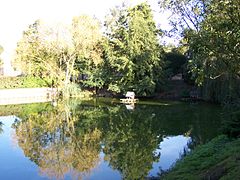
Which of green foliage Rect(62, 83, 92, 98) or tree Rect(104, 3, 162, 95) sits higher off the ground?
tree Rect(104, 3, 162, 95)

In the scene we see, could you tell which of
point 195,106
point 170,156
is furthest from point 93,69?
point 170,156

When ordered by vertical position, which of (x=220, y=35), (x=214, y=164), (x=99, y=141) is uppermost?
(x=220, y=35)

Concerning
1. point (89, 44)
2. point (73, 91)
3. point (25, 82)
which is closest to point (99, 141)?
point (89, 44)

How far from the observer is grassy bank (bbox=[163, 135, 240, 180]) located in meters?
5.59

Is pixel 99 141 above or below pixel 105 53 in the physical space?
below

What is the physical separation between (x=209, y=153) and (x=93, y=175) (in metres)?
3.51

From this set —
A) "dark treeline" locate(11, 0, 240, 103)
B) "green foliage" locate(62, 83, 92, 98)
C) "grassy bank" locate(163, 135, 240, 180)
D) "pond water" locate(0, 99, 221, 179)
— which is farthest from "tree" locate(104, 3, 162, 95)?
"grassy bank" locate(163, 135, 240, 180)

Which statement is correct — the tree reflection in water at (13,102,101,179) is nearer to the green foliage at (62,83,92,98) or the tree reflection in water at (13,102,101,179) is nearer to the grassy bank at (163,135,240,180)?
the grassy bank at (163,135,240,180)

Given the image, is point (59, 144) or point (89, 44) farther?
point (89, 44)

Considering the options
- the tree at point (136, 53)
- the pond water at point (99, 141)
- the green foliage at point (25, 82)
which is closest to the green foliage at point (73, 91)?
the tree at point (136, 53)

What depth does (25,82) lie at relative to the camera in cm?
3881

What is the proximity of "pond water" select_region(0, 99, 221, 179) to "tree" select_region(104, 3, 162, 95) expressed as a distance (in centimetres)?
963

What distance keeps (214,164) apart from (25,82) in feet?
111

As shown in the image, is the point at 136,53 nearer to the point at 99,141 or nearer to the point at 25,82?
the point at 25,82
